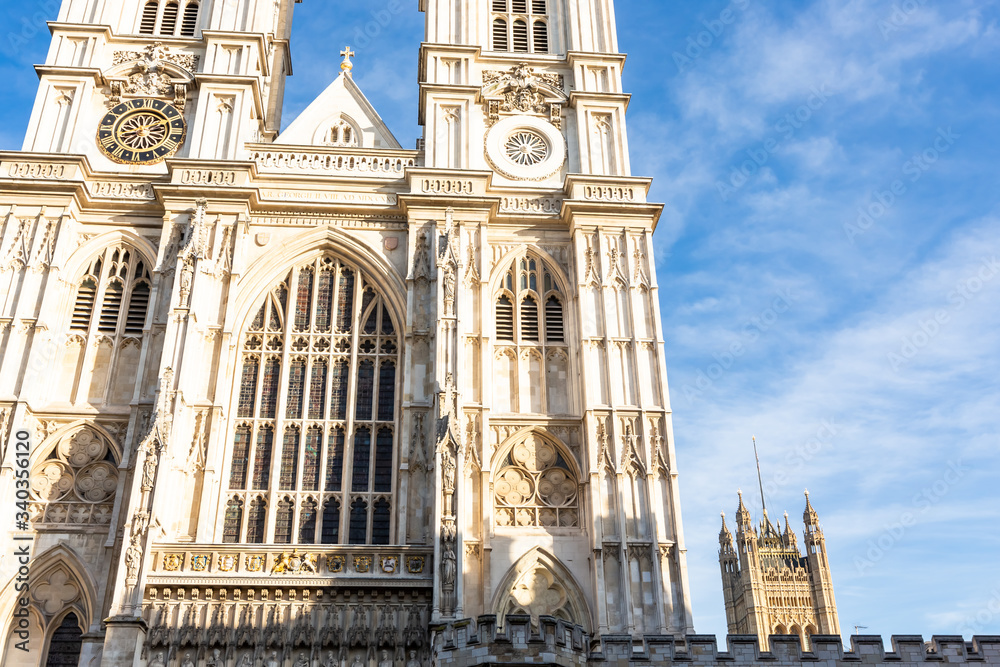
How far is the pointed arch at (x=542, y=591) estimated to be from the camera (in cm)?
2062

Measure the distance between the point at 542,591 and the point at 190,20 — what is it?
1940 cm

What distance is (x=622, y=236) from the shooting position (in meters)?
24.8

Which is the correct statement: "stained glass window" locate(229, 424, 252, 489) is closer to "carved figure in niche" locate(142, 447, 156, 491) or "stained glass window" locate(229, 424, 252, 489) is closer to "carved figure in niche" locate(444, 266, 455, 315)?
"carved figure in niche" locate(142, 447, 156, 491)

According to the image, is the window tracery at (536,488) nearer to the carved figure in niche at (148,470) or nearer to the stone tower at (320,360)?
the stone tower at (320,360)

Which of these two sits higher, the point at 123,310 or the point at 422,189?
the point at 422,189

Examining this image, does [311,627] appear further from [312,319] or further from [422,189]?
[422,189]

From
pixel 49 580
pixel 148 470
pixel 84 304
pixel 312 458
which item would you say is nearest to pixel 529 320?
pixel 312 458

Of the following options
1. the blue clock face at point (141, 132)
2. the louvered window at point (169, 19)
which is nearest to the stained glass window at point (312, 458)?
the blue clock face at point (141, 132)

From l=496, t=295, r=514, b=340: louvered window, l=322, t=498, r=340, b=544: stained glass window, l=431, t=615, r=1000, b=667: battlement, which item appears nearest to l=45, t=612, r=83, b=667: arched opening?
l=322, t=498, r=340, b=544: stained glass window

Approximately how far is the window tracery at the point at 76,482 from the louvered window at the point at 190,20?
12663mm

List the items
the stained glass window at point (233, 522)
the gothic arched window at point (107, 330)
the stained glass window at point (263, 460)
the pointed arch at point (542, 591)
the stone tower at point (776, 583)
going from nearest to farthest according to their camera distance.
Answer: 1. the pointed arch at point (542, 591)
2. the stained glass window at point (233, 522)
3. the stained glass window at point (263, 460)
4. the gothic arched window at point (107, 330)
5. the stone tower at point (776, 583)

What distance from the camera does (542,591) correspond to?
827 inches

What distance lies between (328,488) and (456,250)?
6.43m

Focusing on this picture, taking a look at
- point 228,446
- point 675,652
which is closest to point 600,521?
point 675,652
